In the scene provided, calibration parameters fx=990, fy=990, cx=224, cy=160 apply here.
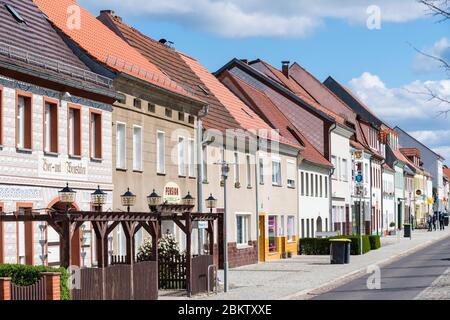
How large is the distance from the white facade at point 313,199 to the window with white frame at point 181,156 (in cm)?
1750

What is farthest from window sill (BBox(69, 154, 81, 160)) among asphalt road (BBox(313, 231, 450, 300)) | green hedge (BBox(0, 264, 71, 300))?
green hedge (BBox(0, 264, 71, 300))

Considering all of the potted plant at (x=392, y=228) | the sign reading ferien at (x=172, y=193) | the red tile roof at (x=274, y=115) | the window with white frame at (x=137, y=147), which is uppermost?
the red tile roof at (x=274, y=115)

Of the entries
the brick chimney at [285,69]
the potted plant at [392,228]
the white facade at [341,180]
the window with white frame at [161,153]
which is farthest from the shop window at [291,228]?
the potted plant at [392,228]

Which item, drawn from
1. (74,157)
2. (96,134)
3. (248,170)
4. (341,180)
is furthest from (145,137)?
(341,180)

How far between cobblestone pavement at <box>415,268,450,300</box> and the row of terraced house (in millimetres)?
6636

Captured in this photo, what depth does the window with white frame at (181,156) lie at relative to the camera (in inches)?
1409

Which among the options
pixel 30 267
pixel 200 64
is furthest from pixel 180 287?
pixel 200 64

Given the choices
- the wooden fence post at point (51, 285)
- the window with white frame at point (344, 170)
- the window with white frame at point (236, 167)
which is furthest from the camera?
the window with white frame at point (344, 170)

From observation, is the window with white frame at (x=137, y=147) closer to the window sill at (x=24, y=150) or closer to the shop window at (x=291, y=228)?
the window sill at (x=24, y=150)

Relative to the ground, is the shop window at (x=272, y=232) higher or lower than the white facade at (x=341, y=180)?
lower

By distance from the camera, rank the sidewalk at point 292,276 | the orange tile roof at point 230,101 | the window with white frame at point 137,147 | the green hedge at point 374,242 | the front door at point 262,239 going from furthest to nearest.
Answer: the green hedge at point 374,242 < the front door at point 262,239 < the orange tile roof at point 230,101 < the window with white frame at point 137,147 < the sidewalk at point 292,276

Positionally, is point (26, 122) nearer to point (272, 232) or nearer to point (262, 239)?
point (262, 239)

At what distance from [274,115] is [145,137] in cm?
2285
